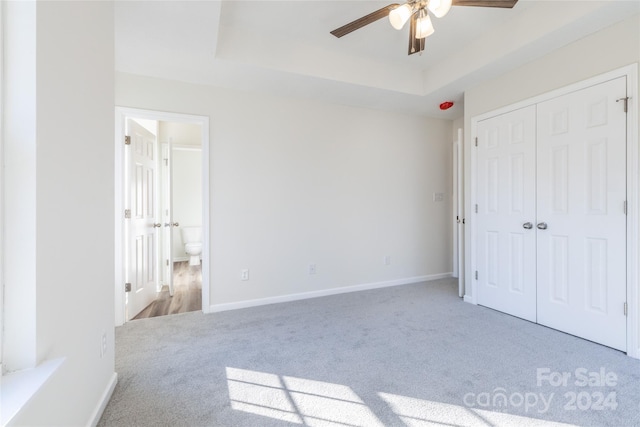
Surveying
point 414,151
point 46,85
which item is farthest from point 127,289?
point 414,151

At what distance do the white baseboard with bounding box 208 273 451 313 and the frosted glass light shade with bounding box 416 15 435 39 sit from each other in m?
2.77

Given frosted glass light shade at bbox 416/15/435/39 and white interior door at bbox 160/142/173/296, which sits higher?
frosted glass light shade at bbox 416/15/435/39

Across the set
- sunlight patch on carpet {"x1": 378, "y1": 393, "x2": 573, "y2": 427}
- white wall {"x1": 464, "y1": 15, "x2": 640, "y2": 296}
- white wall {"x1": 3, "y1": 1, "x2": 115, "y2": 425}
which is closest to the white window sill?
white wall {"x1": 3, "y1": 1, "x2": 115, "y2": 425}

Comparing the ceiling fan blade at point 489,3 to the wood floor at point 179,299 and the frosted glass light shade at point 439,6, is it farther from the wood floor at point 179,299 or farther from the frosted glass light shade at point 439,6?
the wood floor at point 179,299

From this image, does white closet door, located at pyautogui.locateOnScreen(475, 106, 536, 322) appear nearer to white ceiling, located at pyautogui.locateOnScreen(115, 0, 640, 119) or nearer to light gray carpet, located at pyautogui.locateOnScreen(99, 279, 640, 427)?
light gray carpet, located at pyautogui.locateOnScreen(99, 279, 640, 427)

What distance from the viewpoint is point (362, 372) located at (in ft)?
6.30

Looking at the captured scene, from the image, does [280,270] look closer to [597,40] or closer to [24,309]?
[24,309]

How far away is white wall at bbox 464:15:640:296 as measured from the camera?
2.13 metres

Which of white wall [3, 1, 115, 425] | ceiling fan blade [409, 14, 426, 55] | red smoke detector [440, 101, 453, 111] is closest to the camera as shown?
white wall [3, 1, 115, 425]

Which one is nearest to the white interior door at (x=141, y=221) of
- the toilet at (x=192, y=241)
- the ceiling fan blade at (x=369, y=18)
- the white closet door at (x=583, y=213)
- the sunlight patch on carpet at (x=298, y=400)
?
the sunlight patch on carpet at (x=298, y=400)

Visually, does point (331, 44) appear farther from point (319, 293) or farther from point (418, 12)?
point (319, 293)

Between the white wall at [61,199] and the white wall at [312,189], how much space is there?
1480 mm

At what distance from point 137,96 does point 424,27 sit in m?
2.56

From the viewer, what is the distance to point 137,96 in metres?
2.82
